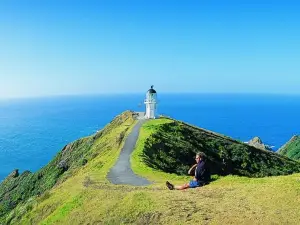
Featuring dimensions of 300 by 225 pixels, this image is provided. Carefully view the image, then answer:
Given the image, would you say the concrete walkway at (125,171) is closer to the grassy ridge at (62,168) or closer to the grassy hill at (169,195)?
the grassy hill at (169,195)

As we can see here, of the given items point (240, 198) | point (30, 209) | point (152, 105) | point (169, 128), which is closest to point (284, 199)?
point (240, 198)

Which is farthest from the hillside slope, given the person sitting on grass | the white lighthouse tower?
the person sitting on grass

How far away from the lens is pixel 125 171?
40.0 m

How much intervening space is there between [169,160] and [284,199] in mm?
29664

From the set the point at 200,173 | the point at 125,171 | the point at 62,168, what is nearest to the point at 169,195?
the point at 200,173

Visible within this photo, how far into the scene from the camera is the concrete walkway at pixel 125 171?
34.6 m

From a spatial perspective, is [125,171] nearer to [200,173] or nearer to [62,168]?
[200,173]

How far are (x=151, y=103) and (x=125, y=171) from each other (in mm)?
40601

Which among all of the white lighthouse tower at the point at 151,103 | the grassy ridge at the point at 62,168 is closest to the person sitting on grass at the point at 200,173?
the grassy ridge at the point at 62,168

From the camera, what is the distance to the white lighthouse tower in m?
79.8

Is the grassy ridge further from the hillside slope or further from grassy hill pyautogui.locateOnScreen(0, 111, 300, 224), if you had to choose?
the hillside slope

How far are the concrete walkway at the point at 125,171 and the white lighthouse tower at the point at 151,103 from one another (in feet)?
71.4

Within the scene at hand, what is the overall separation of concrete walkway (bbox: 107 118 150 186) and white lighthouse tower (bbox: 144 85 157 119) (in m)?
21.8

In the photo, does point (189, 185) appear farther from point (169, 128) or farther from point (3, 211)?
point (3, 211)
